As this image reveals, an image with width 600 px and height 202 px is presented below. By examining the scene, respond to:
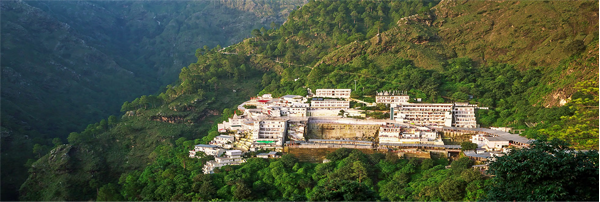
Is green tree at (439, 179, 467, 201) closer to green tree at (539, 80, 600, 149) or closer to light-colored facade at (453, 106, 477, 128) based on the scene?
green tree at (539, 80, 600, 149)

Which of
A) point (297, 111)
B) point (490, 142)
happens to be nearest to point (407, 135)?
point (490, 142)

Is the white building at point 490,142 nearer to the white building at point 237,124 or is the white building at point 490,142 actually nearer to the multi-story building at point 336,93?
the multi-story building at point 336,93

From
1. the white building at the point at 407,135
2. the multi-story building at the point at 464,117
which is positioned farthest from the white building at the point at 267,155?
the multi-story building at the point at 464,117

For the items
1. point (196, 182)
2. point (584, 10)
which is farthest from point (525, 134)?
point (196, 182)

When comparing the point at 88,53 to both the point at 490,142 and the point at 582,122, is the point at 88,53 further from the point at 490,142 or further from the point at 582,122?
the point at 582,122

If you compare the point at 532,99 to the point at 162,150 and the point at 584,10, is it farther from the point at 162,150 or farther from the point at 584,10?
the point at 162,150
